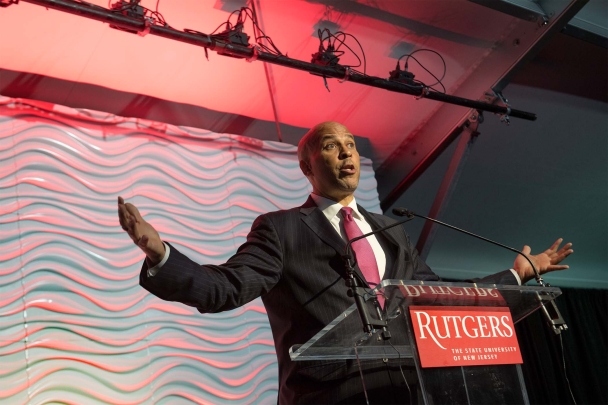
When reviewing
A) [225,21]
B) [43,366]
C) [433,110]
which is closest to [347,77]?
[225,21]

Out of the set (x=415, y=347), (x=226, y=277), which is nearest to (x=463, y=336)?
(x=415, y=347)

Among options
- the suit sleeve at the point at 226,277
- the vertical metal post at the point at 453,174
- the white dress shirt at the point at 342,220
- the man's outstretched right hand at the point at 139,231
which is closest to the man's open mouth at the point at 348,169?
the white dress shirt at the point at 342,220

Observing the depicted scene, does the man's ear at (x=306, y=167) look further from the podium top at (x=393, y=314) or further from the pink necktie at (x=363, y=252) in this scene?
the podium top at (x=393, y=314)

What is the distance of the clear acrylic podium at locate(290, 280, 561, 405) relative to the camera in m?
1.45

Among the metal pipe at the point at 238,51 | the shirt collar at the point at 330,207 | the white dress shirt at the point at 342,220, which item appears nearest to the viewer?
the white dress shirt at the point at 342,220

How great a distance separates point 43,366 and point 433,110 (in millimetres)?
3117

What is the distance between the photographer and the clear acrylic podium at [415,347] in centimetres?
145

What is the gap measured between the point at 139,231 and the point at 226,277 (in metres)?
0.35

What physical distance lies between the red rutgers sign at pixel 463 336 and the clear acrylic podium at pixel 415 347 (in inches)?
0.6

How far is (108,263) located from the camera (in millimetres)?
3613

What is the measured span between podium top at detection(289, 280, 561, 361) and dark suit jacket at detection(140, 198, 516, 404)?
0.23 feet

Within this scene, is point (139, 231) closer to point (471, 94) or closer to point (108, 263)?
point (108, 263)

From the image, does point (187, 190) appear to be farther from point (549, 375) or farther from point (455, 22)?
point (549, 375)

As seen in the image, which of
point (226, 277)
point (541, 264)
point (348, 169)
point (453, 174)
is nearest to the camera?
point (226, 277)
